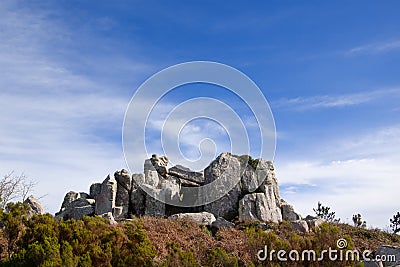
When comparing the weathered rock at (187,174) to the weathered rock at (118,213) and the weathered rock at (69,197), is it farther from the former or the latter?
the weathered rock at (69,197)

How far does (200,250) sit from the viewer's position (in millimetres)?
11250

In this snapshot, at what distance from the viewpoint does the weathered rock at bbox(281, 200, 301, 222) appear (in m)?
19.9

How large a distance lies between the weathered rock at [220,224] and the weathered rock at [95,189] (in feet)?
20.8

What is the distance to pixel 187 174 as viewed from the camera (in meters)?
20.7

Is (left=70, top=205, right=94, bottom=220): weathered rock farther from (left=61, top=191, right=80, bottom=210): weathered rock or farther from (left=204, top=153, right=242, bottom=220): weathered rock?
(left=204, top=153, right=242, bottom=220): weathered rock

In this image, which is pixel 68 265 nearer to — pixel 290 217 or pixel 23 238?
pixel 23 238

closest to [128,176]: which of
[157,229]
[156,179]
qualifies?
[156,179]

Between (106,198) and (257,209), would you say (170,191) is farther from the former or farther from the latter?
(257,209)

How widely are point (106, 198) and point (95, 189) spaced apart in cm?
205

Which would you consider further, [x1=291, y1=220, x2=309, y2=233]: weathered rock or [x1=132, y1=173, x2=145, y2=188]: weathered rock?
[x1=132, y1=173, x2=145, y2=188]: weathered rock

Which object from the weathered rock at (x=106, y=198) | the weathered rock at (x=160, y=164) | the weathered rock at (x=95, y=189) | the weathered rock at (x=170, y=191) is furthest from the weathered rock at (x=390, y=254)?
the weathered rock at (x=95, y=189)

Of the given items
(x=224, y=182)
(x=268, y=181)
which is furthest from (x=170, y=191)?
(x=268, y=181)

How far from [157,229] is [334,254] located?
744 cm

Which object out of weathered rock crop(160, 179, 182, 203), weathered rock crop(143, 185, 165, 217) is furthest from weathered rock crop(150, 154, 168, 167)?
weathered rock crop(143, 185, 165, 217)
